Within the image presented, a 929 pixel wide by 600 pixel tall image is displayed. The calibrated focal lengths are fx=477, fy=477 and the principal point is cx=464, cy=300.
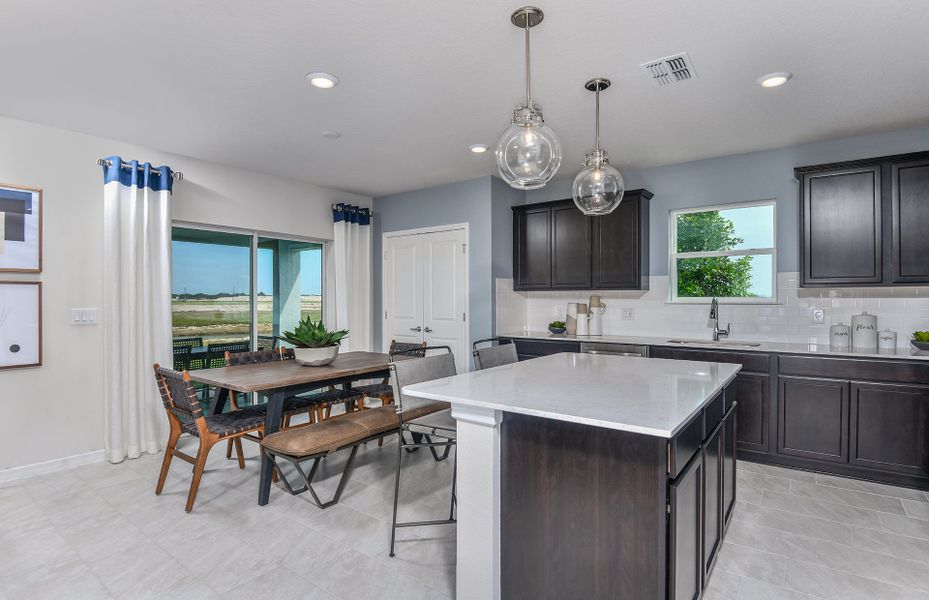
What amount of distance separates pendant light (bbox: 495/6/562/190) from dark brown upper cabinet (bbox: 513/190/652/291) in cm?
269

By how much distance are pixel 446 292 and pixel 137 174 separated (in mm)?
A: 3014

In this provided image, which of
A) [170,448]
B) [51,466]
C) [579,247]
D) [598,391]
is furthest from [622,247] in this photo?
[51,466]

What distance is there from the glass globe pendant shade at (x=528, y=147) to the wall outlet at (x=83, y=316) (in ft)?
11.8

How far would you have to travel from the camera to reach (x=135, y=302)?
12.8ft

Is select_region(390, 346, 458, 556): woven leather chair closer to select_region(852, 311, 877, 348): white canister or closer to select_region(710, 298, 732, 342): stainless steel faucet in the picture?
select_region(710, 298, 732, 342): stainless steel faucet

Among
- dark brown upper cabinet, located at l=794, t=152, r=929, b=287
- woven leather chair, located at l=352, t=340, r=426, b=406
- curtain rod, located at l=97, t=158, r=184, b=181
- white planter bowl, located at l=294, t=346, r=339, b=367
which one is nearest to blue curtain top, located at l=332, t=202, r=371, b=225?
curtain rod, located at l=97, t=158, r=184, b=181

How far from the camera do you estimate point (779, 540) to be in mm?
2539

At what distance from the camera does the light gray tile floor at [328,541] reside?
2.15 m

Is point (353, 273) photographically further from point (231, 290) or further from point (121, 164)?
point (121, 164)

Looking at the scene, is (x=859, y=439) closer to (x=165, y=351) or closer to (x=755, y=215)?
(x=755, y=215)

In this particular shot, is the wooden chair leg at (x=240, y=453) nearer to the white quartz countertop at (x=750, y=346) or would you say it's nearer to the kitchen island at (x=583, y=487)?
the kitchen island at (x=583, y=487)

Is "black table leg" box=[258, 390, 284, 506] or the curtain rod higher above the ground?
the curtain rod

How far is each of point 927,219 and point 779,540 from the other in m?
2.51

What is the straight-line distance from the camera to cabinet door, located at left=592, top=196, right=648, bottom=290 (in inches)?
179
